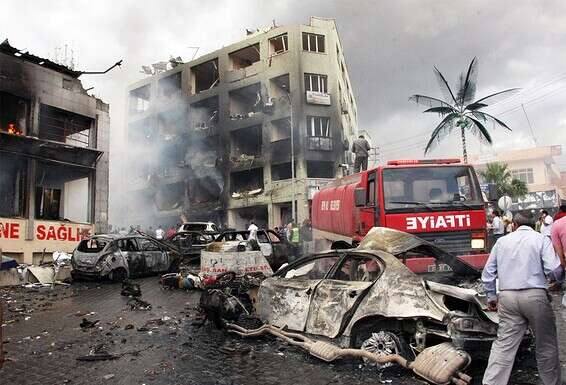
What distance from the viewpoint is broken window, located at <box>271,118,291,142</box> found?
3478cm

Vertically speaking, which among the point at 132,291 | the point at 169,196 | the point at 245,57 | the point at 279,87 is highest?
the point at 245,57

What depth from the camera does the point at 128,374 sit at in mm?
4617

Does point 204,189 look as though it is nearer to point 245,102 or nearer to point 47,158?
point 245,102

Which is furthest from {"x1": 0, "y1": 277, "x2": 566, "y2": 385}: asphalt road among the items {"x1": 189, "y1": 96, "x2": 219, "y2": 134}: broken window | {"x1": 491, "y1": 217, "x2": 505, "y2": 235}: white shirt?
{"x1": 189, "y1": 96, "x2": 219, "y2": 134}: broken window

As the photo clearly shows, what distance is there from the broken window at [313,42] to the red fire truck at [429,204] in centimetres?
2787

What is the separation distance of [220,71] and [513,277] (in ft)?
121

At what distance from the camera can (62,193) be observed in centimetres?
2077

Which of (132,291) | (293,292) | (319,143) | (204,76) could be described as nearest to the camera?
(293,292)

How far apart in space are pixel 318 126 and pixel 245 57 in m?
10.4

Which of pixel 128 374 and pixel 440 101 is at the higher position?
pixel 440 101

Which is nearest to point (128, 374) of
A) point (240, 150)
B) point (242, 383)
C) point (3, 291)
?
point (242, 383)

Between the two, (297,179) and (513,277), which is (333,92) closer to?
(297,179)

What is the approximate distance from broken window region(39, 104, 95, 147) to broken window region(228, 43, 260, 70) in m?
19.0

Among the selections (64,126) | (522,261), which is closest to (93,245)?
(64,126)
